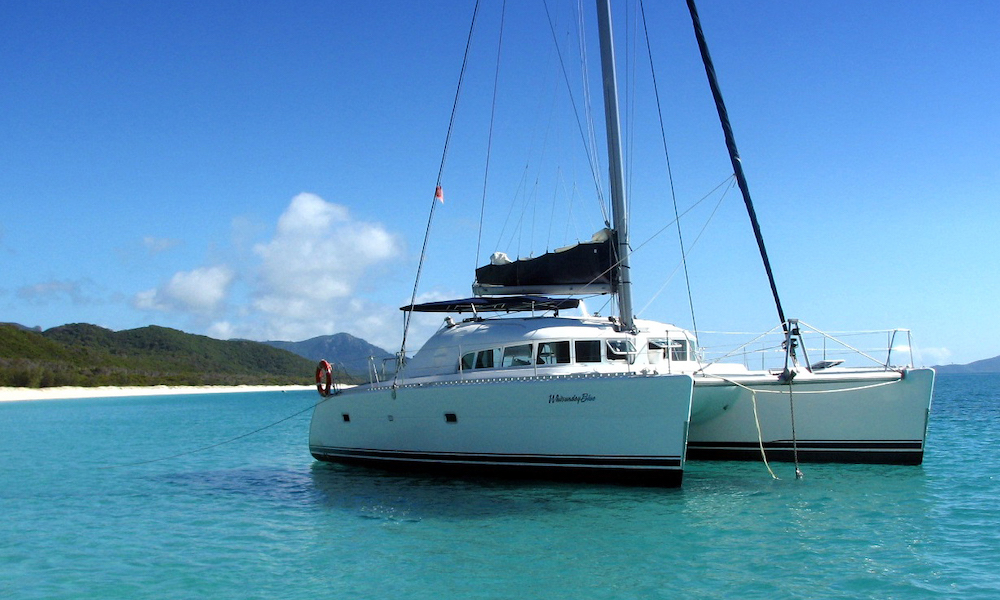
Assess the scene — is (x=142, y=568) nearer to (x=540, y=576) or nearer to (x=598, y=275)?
(x=540, y=576)

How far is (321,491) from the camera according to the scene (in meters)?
13.3

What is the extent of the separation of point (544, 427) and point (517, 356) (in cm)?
184

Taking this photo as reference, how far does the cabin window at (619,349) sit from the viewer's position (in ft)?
41.4

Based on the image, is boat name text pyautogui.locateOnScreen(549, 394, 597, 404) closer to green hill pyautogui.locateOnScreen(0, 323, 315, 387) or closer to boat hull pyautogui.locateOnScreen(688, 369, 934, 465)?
boat hull pyautogui.locateOnScreen(688, 369, 934, 465)

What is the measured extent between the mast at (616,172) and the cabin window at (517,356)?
6.28 ft

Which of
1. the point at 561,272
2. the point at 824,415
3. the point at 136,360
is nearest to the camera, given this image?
the point at 824,415

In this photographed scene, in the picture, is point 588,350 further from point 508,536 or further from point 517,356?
point 508,536

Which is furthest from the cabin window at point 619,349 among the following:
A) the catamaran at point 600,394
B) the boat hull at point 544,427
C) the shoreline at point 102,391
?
the shoreline at point 102,391

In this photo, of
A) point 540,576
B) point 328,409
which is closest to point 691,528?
point 540,576

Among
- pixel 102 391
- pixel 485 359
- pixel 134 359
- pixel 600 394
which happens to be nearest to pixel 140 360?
pixel 134 359

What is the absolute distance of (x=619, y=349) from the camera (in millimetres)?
13312

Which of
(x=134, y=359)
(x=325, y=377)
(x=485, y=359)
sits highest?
(x=134, y=359)

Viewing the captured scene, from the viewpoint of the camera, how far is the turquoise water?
7414mm

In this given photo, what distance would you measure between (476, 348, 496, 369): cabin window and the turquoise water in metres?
2.13
